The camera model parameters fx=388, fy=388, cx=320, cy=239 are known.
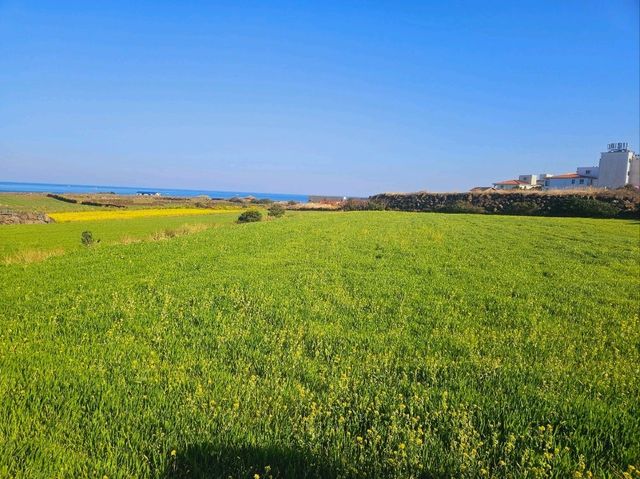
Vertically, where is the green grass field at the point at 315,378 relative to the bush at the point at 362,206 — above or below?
below

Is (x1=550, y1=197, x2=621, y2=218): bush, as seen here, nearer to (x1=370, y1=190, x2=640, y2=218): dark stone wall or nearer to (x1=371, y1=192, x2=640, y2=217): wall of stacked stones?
(x1=370, y1=190, x2=640, y2=218): dark stone wall

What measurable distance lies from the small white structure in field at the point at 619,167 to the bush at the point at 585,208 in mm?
35094

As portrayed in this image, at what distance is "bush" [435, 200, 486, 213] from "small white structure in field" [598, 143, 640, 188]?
34.4m

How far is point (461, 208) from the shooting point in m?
59.3

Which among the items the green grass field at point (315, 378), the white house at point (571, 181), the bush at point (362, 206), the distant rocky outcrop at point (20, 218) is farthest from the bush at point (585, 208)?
the distant rocky outcrop at point (20, 218)

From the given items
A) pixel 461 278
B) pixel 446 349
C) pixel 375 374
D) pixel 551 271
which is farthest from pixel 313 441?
pixel 551 271

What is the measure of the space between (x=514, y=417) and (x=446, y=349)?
82.1 inches

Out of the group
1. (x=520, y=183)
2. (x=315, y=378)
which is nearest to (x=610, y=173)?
(x=520, y=183)

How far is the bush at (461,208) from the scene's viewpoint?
58.4 meters

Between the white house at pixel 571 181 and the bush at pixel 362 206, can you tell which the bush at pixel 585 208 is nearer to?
the bush at pixel 362 206

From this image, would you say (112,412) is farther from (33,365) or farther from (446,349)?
(446,349)

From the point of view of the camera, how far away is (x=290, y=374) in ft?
17.4

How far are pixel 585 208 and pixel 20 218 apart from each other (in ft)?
211

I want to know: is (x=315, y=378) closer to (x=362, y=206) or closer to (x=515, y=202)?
(x=515, y=202)
